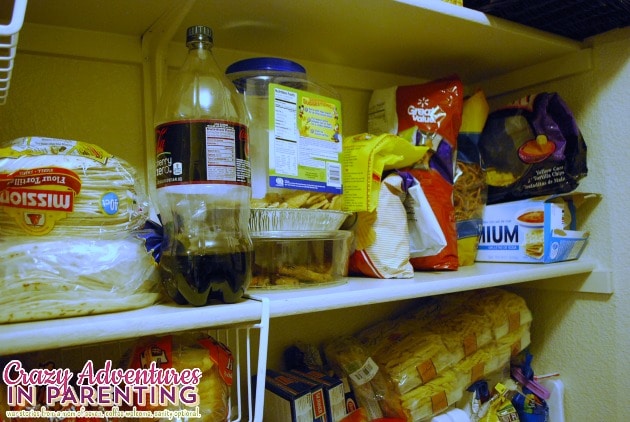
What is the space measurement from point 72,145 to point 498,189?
876mm

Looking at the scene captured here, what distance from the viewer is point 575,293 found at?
1119mm

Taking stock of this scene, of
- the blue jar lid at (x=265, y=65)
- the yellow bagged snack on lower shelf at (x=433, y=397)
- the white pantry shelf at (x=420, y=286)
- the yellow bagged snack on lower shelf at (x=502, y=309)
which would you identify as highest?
the blue jar lid at (x=265, y=65)

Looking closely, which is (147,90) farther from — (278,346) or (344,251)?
(278,346)

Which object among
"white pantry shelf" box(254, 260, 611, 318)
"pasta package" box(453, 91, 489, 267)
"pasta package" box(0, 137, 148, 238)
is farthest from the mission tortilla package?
"pasta package" box(0, 137, 148, 238)

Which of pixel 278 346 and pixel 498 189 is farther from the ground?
pixel 498 189

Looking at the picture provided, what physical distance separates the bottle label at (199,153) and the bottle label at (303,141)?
10 centimetres

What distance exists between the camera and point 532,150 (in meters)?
1.07

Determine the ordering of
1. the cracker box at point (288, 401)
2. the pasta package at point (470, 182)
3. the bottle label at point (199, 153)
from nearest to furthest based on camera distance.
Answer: the bottle label at point (199, 153), the cracker box at point (288, 401), the pasta package at point (470, 182)

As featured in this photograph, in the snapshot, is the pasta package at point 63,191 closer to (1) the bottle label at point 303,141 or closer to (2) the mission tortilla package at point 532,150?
(1) the bottle label at point 303,141

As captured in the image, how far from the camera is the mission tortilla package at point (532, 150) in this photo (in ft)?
3.40

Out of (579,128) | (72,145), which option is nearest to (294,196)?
(72,145)

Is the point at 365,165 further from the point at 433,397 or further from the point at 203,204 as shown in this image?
the point at 433,397

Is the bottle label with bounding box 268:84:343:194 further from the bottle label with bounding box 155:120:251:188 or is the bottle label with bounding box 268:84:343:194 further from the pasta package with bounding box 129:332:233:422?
the pasta package with bounding box 129:332:233:422

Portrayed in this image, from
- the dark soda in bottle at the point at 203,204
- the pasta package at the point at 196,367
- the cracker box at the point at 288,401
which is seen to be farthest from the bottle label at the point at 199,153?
the cracker box at the point at 288,401
